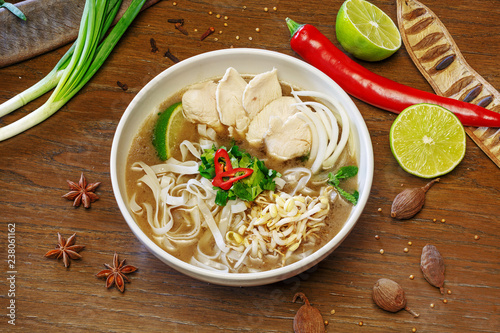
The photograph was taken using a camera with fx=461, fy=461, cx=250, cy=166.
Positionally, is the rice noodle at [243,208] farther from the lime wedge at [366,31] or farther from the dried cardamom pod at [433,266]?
the dried cardamom pod at [433,266]

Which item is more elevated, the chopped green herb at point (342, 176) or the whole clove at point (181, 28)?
the whole clove at point (181, 28)

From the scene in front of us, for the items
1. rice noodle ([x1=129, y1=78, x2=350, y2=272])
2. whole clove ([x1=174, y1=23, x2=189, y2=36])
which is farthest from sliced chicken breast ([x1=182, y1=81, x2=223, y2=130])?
whole clove ([x1=174, y1=23, x2=189, y2=36])

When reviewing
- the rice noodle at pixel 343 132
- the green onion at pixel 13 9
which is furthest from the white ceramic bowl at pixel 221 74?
the green onion at pixel 13 9

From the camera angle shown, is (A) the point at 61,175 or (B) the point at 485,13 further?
(B) the point at 485,13

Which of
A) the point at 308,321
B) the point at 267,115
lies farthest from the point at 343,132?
the point at 308,321

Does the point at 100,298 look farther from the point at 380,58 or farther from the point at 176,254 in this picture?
the point at 380,58

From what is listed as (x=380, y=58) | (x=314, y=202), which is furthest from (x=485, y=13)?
(x=314, y=202)
